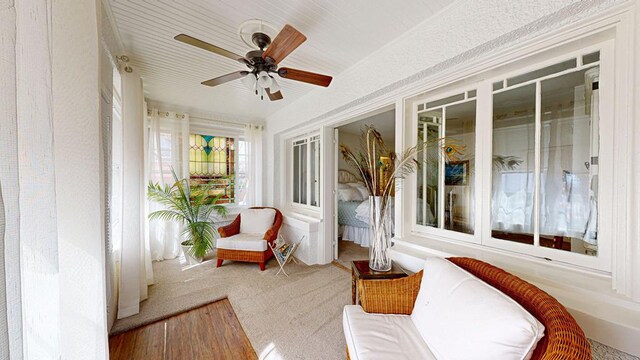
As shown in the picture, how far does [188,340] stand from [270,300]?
774 millimetres

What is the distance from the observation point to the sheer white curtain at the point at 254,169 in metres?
4.36

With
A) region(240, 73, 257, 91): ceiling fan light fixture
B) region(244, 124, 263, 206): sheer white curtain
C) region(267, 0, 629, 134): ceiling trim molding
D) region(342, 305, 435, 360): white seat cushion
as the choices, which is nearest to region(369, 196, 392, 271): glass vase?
region(342, 305, 435, 360): white seat cushion

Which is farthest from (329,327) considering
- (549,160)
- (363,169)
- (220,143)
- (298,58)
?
(220,143)

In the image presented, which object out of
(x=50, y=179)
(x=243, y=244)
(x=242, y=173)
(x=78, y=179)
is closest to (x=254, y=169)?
(x=242, y=173)

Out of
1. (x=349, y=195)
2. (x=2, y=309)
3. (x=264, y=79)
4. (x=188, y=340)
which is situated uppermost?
(x=264, y=79)

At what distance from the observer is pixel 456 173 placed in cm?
188

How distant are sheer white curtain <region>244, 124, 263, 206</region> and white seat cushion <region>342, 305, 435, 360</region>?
3348 mm

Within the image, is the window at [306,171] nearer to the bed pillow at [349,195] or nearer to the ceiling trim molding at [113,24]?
the bed pillow at [349,195]

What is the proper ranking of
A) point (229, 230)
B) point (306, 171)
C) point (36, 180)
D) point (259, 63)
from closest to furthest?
point (36, 180), point (259, 63), point (229, 230), point (306, 171)

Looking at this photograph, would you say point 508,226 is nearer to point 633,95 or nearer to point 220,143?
point 633,95

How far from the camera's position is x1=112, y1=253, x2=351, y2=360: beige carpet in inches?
69.2

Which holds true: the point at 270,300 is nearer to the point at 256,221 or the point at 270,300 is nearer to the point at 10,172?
the point at 256,221

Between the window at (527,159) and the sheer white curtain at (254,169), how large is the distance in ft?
10.6

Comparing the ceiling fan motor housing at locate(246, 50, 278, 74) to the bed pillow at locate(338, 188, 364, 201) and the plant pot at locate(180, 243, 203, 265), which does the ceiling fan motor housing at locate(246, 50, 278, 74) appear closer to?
the plant pot at locate(180, 243, 203, 265)
